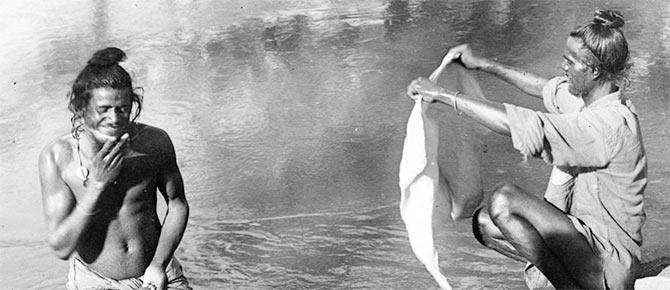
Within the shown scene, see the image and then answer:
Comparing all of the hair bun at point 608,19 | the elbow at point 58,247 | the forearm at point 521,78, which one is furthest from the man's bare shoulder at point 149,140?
the hair bun at point 608,19

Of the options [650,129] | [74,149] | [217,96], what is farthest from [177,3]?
[74,149]

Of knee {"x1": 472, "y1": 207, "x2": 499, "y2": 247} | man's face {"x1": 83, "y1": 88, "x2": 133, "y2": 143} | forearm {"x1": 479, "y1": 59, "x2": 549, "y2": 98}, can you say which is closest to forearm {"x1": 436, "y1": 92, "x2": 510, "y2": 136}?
knee {"x1": 472, "y1": 207, "x2": 499, "y2": 247}

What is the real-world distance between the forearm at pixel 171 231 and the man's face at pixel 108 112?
1.49 ft

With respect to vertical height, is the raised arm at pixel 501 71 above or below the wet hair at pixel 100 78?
below

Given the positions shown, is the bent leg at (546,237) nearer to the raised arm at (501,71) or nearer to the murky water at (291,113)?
the murky water at (291,113)

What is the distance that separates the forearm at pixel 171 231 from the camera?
12.9 feet

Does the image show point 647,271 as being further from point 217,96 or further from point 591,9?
point 591,9

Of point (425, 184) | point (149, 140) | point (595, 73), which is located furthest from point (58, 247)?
point (595, 73)

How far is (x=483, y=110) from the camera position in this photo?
386 cm

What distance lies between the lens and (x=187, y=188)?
614 centimetres

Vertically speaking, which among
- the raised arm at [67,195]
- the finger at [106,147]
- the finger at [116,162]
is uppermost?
the finger at [106,147]

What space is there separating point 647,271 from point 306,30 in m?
6.19

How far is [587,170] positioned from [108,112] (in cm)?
208

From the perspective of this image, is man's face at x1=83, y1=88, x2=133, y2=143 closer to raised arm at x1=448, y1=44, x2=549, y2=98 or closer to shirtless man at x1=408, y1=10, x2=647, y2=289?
shirtless man at x1=408, y1=10, x2=647, y2=289
